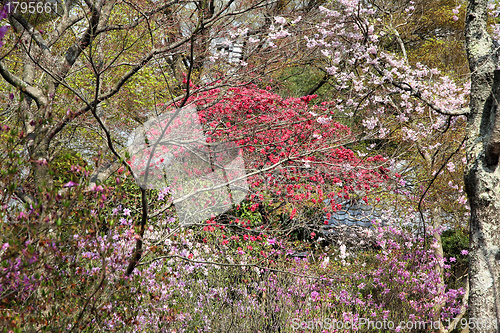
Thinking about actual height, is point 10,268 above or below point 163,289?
above

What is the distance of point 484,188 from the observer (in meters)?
3.53

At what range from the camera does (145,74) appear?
10789mm

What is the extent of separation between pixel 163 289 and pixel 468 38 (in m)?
4.15

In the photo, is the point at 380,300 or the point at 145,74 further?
the point at 145,74

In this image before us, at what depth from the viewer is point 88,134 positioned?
10.6m

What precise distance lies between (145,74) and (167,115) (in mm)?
3741

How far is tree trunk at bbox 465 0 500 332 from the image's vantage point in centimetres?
343

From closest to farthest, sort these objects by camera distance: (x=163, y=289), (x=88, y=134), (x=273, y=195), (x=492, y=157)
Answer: (x=492, y=157) < (x=163, y=289) < (x=273, y=195) < (x=88, y=134)

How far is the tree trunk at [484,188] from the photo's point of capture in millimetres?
3434

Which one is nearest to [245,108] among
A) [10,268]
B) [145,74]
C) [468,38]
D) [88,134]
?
[145,74]

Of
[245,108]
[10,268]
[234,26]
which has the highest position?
[234,26]

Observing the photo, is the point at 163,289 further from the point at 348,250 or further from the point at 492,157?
the point at 348,250

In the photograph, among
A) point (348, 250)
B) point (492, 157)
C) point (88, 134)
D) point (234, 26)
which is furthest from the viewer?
point (88, 134)

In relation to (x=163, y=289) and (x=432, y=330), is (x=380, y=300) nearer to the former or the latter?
(x=432, y=330)
